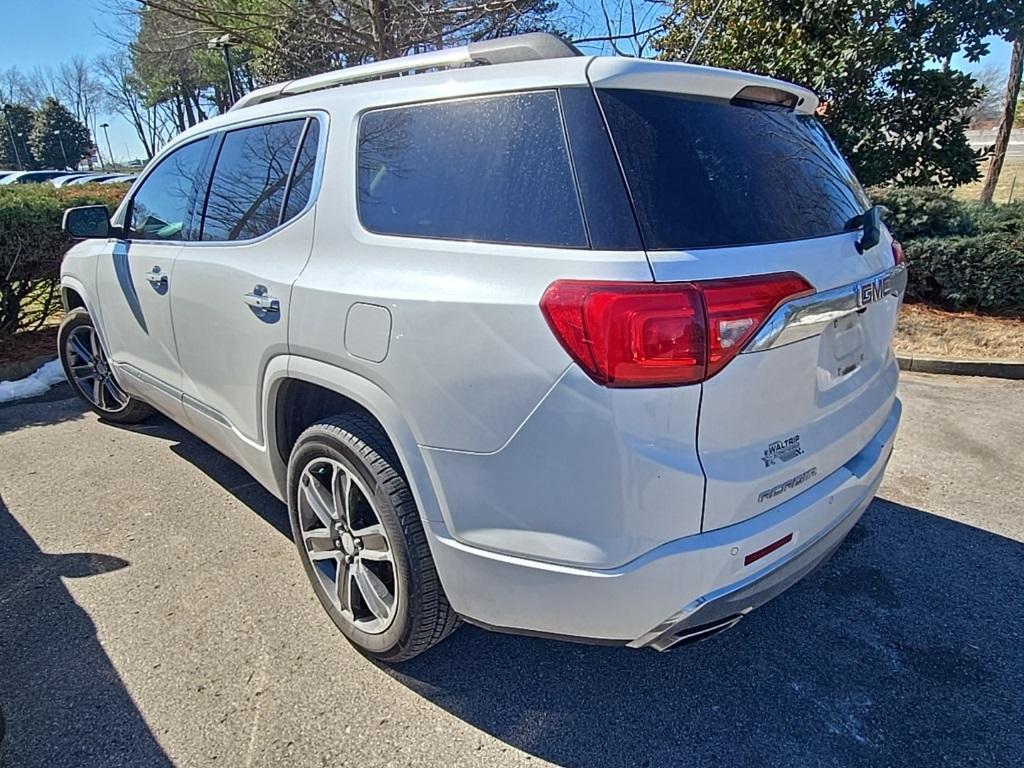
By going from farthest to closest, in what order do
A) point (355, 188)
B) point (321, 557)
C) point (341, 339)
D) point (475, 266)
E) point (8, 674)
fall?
point (321, 557) → point (8, 674) → point (355, 188) → point (341, 339) → point (475, 266)

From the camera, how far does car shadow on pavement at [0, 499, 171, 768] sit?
1.94 meters

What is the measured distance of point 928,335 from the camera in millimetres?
5879

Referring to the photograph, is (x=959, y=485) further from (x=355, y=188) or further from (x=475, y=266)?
(x=355, y=188)

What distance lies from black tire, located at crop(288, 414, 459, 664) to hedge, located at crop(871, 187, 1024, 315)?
650 cm

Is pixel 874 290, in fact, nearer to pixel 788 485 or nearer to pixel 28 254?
pixel 788 485

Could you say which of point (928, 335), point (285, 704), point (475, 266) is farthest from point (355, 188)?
point (928, 335)

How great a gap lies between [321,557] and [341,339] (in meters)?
0.94

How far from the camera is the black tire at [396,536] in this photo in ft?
6.42

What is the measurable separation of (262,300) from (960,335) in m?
6.16

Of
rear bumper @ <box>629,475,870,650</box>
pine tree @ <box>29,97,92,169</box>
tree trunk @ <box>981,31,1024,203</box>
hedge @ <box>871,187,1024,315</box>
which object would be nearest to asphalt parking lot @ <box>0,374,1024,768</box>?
rear bumper @ <box>629,475,870,650</box>

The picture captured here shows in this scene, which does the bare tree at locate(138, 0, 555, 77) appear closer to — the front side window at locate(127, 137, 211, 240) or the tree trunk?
the front side window at locate(127, 137, 211, 240)

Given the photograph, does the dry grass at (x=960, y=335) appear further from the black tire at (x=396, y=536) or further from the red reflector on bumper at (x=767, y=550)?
the black tire at (x=396, y=536)

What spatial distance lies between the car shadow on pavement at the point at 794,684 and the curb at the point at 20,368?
5394mm

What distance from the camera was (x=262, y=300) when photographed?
232 centimetres
